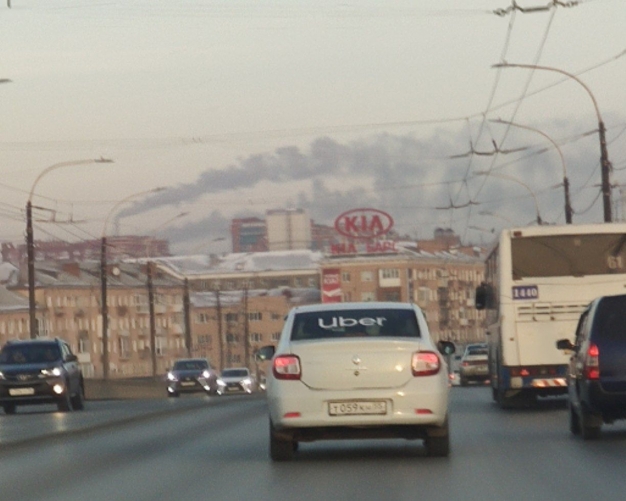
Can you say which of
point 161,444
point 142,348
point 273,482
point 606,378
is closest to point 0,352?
point 161,444

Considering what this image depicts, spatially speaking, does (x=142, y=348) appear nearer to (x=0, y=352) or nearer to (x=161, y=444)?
(x=0, y=352)

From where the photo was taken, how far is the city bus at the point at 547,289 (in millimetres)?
29844

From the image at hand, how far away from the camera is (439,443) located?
57.5 ft

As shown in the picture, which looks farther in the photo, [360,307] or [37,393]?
[37,393]

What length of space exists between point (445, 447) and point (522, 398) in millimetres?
14212

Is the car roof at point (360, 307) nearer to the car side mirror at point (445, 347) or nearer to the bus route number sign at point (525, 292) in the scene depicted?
the car side mirror at point (445, 347)

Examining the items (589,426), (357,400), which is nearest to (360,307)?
(357,400)

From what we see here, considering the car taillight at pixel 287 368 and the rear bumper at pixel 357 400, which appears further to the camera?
the car taillight at pixel 287 368

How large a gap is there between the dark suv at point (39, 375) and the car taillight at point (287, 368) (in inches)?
959

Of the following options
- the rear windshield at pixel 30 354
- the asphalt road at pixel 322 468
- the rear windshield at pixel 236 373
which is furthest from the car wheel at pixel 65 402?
the rear windshield at pixel 236 373

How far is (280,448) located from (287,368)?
97 centimetres

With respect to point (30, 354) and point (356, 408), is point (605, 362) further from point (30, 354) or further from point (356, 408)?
point (30, 354)

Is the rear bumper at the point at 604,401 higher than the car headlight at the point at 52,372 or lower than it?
lower

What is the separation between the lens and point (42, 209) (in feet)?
203
